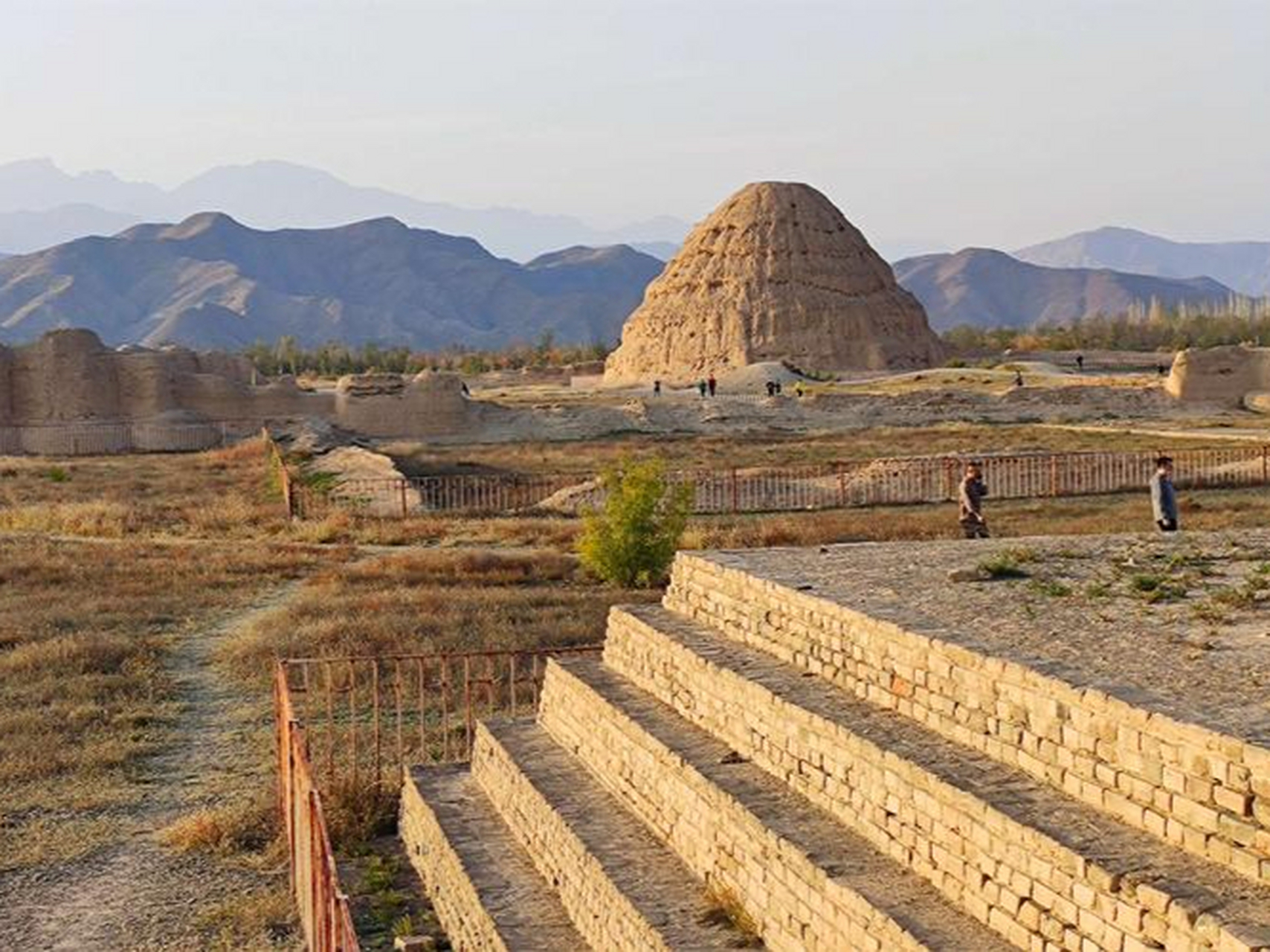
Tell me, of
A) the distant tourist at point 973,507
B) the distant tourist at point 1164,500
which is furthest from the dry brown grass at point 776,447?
the distant tourist at point 1164,500

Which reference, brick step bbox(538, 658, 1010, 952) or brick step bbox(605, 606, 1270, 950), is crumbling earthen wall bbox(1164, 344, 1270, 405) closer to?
brick step bbox(538, 658, 1010, 952)

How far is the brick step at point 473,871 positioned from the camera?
297 inches

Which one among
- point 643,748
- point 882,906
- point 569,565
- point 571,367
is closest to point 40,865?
point 643,748

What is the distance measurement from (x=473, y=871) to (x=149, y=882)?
7.36 feet

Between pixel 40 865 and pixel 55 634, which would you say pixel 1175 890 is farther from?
pixel 55 634

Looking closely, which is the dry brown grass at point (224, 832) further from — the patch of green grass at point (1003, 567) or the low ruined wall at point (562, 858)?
the patch of green grass at point (1003, 567)

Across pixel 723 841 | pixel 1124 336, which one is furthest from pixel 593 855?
pixel 1124 336

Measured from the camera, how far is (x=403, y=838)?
1003 centimetres

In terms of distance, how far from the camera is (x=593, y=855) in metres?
7.54

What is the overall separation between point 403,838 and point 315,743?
1841 mm

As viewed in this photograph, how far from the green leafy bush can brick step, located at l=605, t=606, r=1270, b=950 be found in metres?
10.1

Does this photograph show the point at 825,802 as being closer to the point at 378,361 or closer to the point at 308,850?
the point at 308,850

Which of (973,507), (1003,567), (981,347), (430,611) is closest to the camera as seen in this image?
(1003,567)

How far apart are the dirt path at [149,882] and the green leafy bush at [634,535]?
709 centimetres
